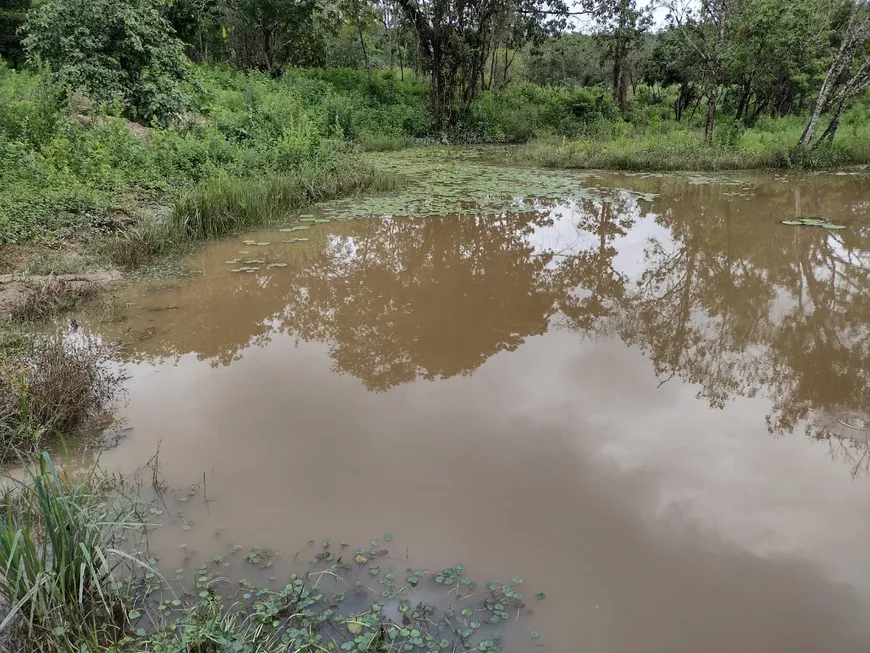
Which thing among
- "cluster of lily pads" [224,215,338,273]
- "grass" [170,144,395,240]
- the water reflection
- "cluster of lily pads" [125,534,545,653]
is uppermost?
"grass" [170,144,395,240]

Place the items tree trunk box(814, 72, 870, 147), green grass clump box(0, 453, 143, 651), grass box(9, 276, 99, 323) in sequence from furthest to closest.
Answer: tree trunk box(814, 72, 870, 147), grass box(9, 276, 99, 323), green grass clump box(0, 453, 143, 651)

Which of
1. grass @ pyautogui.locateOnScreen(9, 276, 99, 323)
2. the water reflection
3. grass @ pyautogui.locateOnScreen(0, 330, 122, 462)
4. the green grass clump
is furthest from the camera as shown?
grass @ pyautogui.locateOnScreen(9, 276, 99, 323)

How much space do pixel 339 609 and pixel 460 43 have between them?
16.4m

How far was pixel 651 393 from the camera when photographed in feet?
11.9

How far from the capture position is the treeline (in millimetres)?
9992

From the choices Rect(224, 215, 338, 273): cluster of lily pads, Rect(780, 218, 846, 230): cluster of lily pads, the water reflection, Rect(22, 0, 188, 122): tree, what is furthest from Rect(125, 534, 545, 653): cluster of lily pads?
Rect(22, 0, 188, 122): tree

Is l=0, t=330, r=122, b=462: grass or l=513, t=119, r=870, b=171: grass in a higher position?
l=513, t=119, r=870, b=171: grass

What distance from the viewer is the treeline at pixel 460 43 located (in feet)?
32.8

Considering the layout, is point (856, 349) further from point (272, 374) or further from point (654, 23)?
point (654, 23)

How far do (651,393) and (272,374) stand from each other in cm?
254

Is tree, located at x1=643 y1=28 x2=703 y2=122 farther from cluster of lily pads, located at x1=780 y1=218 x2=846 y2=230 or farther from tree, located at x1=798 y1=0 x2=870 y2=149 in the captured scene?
cluster of lily pads, located at x1=780 y1=218 x2=846 y2=230

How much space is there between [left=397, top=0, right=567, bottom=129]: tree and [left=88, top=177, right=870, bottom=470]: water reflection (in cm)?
1023

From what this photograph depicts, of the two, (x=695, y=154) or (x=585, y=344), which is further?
(x=695, y=154)

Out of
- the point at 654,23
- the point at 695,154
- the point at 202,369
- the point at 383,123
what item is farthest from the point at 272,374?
the point at 654,23
